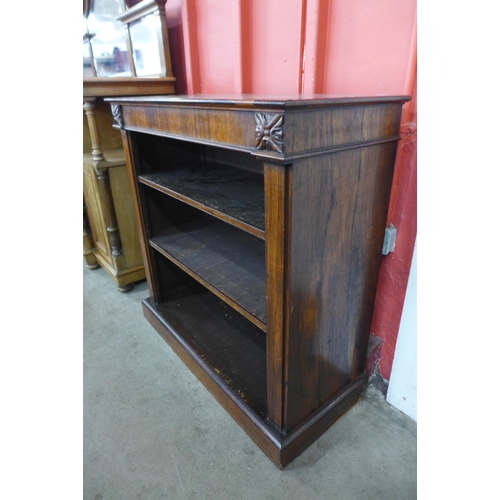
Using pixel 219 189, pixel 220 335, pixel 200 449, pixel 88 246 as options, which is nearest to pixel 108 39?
pixel 88 246

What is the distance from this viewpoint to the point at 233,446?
1.36 m

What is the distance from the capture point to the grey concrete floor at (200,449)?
3.98 ft

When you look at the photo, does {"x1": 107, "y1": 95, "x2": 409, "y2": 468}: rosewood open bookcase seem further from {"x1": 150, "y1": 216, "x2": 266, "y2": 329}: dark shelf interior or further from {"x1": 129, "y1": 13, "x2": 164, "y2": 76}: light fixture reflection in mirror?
{"x1": 129, "y1": 13, "x2": 164, "y2": 76}: light fixture reflection in mirror

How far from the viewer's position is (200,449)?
53.4 inches

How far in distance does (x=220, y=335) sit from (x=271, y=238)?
36.4 inches

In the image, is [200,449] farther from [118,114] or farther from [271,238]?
[118,114]

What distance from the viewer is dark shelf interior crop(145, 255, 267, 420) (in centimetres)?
145

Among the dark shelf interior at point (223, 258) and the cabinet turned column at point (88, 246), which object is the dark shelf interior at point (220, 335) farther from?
the cabinet turned column at point (88, 246)

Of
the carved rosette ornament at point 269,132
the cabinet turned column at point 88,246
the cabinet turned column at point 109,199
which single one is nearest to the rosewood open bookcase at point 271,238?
the carved rosette ornament at point 269,132

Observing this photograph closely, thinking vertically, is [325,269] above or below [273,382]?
above
